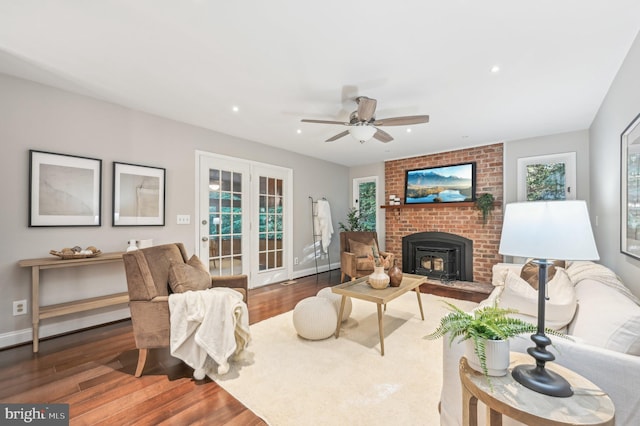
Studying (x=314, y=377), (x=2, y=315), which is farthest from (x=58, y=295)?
(x=314, y=377)

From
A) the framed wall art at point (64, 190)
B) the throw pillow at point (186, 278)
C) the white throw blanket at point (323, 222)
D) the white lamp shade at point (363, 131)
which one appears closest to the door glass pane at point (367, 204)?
the white throw blanket at point (323, 222)

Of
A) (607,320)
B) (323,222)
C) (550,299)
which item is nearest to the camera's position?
(607,320)

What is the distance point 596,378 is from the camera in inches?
42.5

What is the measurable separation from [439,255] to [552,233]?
4337 millimetres

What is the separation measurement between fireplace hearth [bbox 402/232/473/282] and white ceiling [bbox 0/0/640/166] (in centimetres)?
237

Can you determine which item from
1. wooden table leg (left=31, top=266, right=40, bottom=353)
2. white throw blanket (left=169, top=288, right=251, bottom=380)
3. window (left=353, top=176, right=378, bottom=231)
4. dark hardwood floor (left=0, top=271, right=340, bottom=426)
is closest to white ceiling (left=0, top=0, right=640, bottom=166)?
wooden table leg (left=31, top=266, right=40, bottom=353)

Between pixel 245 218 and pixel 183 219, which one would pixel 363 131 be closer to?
pixel 245 218

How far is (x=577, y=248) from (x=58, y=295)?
4.01m

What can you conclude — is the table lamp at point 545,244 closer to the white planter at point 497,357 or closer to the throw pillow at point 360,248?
the white planter at point 497,357

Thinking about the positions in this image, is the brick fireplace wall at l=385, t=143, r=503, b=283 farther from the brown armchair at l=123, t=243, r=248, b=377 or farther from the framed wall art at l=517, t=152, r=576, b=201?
the brown armchair at l=123, t=243, r=248, b=377

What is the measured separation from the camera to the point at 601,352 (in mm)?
1097

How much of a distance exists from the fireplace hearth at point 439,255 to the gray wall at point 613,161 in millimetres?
1815

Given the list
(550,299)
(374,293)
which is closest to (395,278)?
(374,293)

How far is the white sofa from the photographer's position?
3.36 ft
